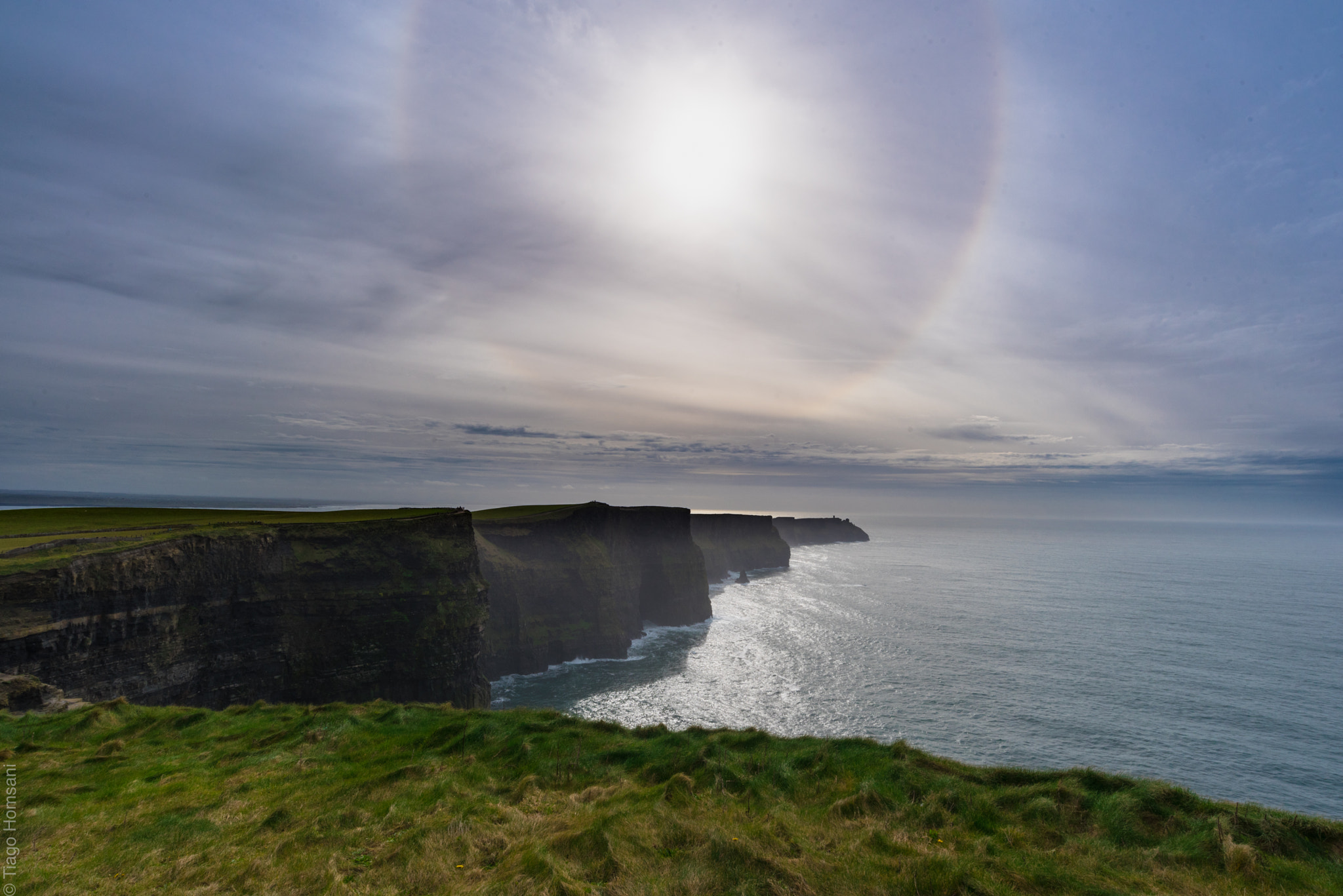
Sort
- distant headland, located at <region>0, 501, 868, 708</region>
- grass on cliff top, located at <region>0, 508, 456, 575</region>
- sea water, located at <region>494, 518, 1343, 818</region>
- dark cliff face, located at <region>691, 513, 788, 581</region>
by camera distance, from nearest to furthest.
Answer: distant headland, located at <region>0, 501, 868, 708</region>
grass on cliff top, located at <region>0, 508, 456, 575</region>
sea water, located at <region>494, 518, 1343, 818</region>
dark cliff face, located at <region>691, 513, 788, 581</region>

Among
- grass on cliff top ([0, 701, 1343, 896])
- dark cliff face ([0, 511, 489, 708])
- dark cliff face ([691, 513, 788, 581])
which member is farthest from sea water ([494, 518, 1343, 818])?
dark cliff face ([691, 513, 788, 581])

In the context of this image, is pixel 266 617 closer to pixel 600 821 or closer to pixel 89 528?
pixel 89 528

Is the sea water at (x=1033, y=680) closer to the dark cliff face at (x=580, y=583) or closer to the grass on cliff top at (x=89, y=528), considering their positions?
the dark cliff face at (x=580, y=583)

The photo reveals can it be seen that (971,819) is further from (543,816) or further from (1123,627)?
(1123,627)

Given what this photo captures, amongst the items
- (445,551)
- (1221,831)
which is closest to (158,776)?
(1221,831)

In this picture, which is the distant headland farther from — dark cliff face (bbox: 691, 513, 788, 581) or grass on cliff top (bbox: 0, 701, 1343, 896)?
dark cliff face (bbox: 691, 513, 788, 581)
